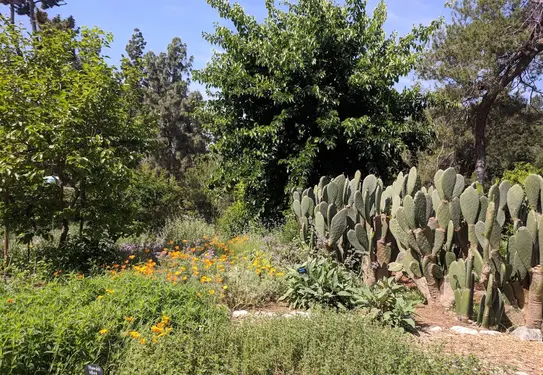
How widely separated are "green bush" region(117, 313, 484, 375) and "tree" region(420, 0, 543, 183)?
1187cm

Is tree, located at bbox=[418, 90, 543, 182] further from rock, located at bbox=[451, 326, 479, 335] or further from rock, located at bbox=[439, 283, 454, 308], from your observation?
rock, located at bbox=[451, 326, 479, 335]

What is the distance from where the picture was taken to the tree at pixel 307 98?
793 centimetres

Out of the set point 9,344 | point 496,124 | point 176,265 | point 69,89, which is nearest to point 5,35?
point 69,89

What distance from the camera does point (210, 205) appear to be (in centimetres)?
1495

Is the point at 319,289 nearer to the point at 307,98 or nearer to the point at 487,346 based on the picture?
the point at 487,346

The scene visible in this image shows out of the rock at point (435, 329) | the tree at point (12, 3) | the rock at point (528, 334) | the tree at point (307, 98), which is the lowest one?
the rock at point (435, 329)

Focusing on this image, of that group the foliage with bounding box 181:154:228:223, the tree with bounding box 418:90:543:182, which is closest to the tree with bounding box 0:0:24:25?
the foliage with bounding box 181:154:228:223

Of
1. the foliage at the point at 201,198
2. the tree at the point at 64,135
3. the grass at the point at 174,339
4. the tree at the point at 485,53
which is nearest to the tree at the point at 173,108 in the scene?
the foliage at the point at 201,198

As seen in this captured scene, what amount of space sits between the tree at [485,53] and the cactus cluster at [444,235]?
9.17m

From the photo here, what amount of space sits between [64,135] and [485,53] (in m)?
12.1

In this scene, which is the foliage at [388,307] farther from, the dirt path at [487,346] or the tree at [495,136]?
the tree at [495,136]

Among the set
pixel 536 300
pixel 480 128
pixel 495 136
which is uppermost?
pixel 495 136

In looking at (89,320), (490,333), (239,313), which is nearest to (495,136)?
(490,333)

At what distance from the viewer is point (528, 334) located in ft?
13.3
